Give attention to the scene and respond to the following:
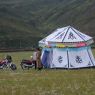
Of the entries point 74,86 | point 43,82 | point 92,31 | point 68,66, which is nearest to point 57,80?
point 43,82

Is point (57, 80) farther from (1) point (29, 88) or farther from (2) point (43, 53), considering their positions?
(2) point (43, 53)

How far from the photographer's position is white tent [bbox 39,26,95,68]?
3441 cm

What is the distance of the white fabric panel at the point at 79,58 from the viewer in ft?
113

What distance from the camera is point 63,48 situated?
34750 millimetres

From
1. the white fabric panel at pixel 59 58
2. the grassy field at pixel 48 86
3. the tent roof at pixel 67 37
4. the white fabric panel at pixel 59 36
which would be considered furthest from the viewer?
the white fabric panel at pixel 59 36

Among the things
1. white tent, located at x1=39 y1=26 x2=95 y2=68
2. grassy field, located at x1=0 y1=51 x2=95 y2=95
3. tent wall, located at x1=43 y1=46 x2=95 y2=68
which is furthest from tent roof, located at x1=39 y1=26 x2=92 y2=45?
grassy field, located at x1=0 y1=51 x2=95 y2=95

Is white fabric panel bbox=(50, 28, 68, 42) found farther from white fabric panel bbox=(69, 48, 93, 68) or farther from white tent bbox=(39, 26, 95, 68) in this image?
white fabric panel bbox=(69, 48, 93, 68)

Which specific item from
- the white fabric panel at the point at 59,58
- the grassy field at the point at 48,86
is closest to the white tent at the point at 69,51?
the white fabric panel at the point at 59,58

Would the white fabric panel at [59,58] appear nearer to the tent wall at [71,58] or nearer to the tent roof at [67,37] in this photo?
the tent wall at [71,58]

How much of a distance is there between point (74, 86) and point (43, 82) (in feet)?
Answer: 8.67

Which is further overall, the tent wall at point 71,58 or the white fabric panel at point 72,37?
the white fabric panel at point 72,37

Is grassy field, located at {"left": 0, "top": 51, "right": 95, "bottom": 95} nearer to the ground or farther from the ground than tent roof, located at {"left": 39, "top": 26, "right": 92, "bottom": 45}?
nearer to the ground

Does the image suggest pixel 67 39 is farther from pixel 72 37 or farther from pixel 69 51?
pixel 69 51

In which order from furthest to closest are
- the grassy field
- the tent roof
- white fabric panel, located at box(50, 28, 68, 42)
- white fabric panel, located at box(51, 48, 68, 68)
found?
white fabric panel, located at box(50, 28, 68, 42) → the tent roof → white fabric panel, located at box(51, 48, 68, 68) → the grassy field
